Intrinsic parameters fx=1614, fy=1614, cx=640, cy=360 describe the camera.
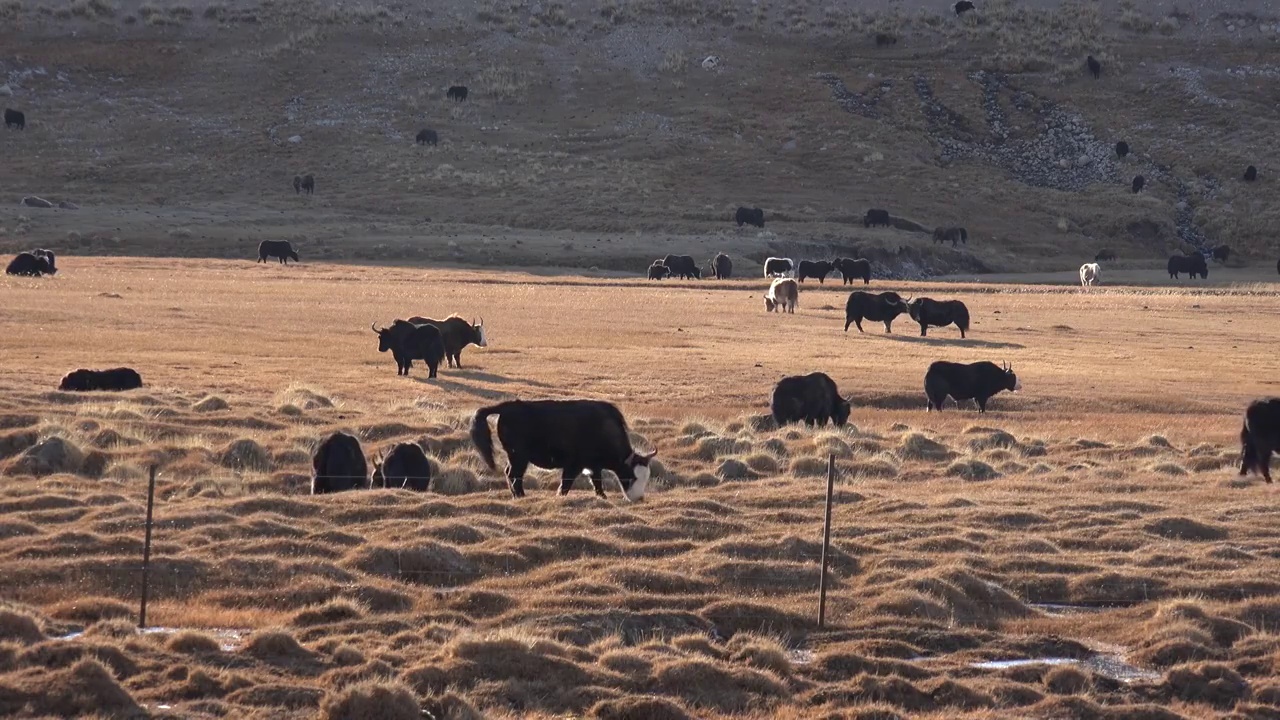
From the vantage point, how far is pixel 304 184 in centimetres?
8219

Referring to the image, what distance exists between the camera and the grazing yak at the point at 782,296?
4688 cm

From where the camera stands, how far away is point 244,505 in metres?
14.4

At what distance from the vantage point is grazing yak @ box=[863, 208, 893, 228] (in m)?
77.8

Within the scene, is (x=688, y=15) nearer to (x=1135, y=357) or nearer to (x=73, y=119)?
(x=73, y=119)

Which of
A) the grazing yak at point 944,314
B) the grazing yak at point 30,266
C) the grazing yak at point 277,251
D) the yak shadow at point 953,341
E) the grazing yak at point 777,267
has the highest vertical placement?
the grazing yak at point 777,267

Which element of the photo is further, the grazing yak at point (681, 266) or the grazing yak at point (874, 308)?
the grazing yak at point (681, 266)

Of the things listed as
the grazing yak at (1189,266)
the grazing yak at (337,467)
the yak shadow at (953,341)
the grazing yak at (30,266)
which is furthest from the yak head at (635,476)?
the grazing yak at (1189,266)

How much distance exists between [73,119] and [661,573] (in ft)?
292

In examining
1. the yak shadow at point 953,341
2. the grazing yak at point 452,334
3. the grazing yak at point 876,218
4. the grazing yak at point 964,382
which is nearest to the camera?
the grazing yak at point 964,382

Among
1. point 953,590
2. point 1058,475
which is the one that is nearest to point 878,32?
point 1058,475

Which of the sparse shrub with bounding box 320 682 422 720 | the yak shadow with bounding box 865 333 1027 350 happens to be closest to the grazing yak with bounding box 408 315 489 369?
the yak shadow with bounding box 865 333 1027 350

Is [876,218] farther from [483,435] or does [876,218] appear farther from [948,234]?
[483,435]

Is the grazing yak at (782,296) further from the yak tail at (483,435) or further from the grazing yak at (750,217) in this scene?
the yak tail at (483,435)

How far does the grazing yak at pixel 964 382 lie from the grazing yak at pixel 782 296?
19228 millimetres
